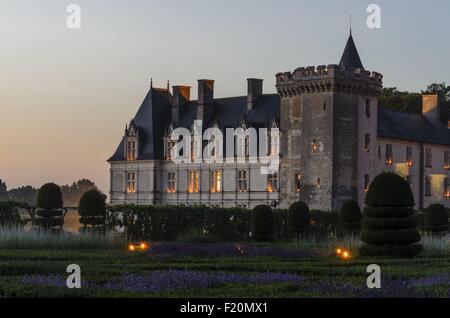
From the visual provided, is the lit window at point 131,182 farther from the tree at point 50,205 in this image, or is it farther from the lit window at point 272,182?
the tree at point 50,205

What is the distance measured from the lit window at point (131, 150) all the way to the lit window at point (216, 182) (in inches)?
331

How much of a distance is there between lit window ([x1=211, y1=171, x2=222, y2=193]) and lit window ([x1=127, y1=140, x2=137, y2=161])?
27.6ft

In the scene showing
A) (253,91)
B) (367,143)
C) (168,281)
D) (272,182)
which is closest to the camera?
(168,281)

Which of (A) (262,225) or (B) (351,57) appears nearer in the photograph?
(A) (262,225)

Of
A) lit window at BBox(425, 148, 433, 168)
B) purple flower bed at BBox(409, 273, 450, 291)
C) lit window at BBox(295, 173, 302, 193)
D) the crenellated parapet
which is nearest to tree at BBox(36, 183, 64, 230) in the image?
lit window at BBox(295, 173, 302, 193)

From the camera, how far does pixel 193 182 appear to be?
73.3 m

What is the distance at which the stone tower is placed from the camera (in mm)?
63625

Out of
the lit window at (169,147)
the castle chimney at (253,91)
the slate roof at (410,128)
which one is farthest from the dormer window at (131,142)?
the slate roof at (410,128)

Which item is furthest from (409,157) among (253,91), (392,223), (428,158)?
(392,223)

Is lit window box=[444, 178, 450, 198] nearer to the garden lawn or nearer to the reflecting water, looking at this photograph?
the reflecting water

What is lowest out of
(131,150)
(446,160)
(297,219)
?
(297,219)

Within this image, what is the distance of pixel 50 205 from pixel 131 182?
32.6 meters

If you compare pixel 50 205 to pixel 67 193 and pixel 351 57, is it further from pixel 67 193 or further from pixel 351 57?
pixel 67 193

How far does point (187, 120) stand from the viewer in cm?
7606
